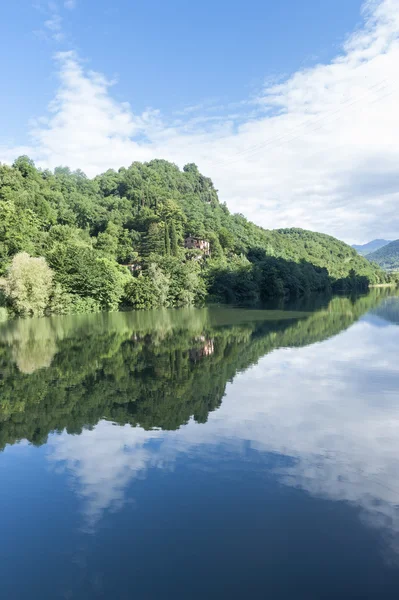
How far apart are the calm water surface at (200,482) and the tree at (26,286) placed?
3416 centimetres

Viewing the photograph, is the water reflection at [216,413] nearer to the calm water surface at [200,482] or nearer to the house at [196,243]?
the calm water surface at [200,482]

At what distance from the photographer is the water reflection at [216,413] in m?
8.59

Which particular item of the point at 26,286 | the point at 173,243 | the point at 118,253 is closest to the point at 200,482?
the point at 26,286

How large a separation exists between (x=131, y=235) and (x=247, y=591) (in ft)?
304

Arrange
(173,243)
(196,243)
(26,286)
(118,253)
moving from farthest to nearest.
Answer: (196,243)
(173,243)
(118,253)
(26,286)

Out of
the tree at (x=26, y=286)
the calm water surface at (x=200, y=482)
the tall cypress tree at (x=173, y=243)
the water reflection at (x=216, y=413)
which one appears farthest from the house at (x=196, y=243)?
the calm water surface at (x=200, y=482)

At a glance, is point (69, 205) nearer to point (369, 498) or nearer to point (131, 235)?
point (131, 235)

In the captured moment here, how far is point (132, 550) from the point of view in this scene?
629 centimetres

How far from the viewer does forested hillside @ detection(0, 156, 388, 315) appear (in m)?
57.8

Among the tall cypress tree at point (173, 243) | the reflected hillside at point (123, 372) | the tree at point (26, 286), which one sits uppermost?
the tall cypress tree at point (173, 243)

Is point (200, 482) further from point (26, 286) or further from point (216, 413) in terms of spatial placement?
point (26, 286)

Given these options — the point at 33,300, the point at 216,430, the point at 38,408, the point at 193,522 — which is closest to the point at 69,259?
the point at 33,300

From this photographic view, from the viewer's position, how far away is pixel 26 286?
51.3 metres

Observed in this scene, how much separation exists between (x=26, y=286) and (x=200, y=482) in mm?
48034
